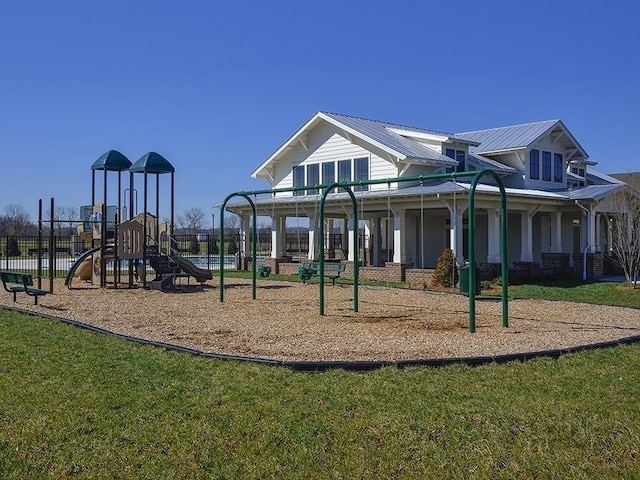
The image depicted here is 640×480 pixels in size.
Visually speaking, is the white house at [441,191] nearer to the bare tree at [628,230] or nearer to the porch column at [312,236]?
the porch column at [312,236]

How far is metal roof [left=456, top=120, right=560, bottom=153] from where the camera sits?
26.8 metres

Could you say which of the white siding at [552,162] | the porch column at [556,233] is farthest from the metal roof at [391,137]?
the porch column at [556,233]

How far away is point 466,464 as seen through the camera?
4797mm

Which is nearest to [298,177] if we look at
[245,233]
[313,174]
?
[313,174]

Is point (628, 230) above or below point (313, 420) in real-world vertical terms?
above

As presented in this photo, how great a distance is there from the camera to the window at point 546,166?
27.5 meters

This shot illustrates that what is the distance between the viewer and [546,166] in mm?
27656

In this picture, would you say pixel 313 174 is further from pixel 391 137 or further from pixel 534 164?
pixel 534 164

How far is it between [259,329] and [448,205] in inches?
474

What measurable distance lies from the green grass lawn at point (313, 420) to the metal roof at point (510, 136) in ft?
65.2

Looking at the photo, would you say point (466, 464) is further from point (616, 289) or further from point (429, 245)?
point (429, 245)

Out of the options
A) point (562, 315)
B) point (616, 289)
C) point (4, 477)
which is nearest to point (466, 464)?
point (4, 477)

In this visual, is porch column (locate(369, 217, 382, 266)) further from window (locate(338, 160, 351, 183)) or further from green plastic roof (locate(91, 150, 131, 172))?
green plastic roof (locate(91, 150, 131, 172))

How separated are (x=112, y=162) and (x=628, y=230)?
17.6m
